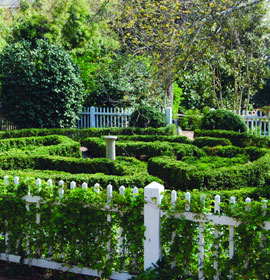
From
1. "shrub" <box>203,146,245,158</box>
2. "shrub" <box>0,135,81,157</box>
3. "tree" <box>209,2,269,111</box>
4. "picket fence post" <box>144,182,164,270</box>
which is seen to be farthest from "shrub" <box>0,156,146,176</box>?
"tree" <box>209,2,269,111</box>

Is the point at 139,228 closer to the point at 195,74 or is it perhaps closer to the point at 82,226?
the point at 82,226

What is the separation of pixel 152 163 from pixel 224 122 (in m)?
5.71

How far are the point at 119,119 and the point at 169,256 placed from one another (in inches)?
502

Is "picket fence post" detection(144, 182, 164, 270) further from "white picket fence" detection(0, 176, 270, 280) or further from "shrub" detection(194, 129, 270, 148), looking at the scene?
"shrub" detection(194, 129, 270, 148)

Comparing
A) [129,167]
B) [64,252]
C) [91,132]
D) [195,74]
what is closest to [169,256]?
[64,252]

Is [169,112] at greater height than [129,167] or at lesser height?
greater

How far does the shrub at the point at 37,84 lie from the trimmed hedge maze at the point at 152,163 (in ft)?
11.0

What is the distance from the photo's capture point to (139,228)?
371 cm

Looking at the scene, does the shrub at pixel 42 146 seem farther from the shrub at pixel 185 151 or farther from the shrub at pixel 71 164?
the shrub at pixel 185 151

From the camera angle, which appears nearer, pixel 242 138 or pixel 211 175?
pixel 211 175

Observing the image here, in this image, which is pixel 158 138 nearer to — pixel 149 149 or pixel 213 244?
pixel 149 149

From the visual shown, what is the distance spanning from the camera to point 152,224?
12.0 feet

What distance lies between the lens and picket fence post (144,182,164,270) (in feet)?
12.0

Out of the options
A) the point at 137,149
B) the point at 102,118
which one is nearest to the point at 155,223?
the point at 137,149
